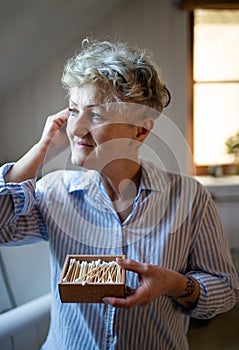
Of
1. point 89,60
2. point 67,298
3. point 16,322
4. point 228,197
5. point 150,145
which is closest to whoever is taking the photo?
point 67,298

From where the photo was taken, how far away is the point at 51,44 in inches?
68.9

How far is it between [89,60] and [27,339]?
2.65ft

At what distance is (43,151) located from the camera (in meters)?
0.98

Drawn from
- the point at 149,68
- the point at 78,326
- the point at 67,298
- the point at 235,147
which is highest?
the point at 149,68

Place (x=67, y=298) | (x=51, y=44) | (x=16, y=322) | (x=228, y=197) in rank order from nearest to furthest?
(x=67, y=298) < (x=16, y=322) < (x=51, y=44) < (x=228, y=197)

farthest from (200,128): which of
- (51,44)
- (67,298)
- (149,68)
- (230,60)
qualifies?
(67,298)

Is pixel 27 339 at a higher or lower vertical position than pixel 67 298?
lower

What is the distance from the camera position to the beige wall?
200cm

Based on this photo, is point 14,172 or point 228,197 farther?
point 228,197

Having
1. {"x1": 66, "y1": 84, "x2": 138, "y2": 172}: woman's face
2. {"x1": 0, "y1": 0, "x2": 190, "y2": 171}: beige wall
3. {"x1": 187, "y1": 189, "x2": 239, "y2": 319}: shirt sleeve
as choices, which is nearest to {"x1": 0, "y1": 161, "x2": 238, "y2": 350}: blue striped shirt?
{"x1": 187, "y1": 189, "x2": 239, "y2": 319}: shirt sleeve

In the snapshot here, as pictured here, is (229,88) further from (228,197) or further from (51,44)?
(51,44)

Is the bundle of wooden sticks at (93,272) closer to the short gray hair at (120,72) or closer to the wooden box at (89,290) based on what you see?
the wooden box at (89,290)

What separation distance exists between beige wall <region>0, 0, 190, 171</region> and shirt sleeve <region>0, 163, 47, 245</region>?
1.06m

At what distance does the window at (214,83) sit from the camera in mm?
2213
